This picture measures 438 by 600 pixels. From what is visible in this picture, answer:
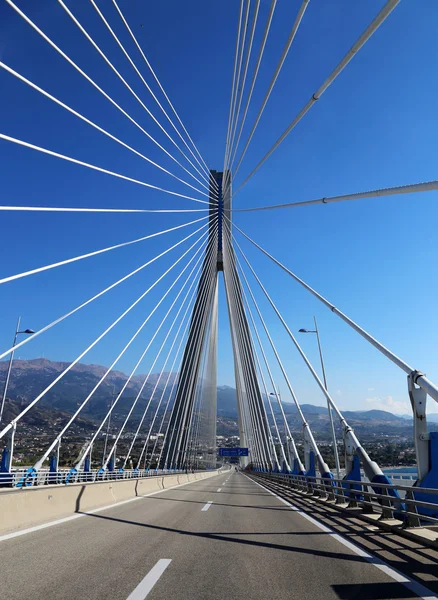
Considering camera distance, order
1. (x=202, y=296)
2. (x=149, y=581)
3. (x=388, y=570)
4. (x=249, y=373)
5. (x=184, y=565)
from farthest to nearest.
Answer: (x=202, y=296) < (x=249, y=373) < (x=184, y=565) < (x=388, y=570) < (x=149, y=581)


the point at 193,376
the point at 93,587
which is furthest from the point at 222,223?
the point at 93,587

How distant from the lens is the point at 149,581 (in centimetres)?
462

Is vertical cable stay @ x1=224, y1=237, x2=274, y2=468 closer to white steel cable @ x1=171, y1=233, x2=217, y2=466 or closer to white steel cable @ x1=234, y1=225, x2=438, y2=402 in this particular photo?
white steel cable @ x1=171, y1=233, x2=217, y2=466

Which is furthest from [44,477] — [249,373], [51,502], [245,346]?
[249,373]

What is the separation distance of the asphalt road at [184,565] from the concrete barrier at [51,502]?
0.53 metres

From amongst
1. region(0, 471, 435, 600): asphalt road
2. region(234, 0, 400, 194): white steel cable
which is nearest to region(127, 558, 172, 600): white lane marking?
region(0, 471, 435, 600): asphalt road

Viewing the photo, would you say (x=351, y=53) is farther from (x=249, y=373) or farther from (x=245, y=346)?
(x=249, y=373)

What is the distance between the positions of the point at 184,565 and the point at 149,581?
0.83m

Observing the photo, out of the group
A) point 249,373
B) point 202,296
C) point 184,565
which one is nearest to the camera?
point 184,565

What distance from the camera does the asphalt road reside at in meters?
4.33

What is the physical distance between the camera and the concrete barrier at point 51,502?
7.46 metres

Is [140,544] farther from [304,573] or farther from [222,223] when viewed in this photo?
[222,223]

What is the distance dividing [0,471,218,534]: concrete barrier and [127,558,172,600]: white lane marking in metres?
3.19

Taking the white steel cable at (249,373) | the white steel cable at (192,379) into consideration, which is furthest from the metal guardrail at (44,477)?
the white steel cable at (249,373)
